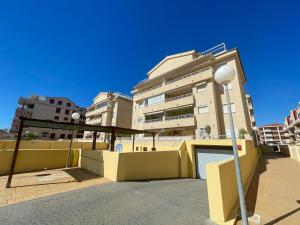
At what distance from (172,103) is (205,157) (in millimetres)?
13336

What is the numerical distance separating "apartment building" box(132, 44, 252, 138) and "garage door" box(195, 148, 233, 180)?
680 centimetres

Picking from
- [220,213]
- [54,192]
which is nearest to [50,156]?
[54,192]

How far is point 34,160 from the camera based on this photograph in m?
11.9

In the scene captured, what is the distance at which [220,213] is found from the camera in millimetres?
4605

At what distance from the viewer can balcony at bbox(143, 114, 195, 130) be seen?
22069 millimetres

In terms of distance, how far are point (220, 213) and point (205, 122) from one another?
1722 centimetres

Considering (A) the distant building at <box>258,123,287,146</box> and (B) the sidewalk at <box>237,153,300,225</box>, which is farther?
(A) the distant building at <box>258,123,287,146</box>

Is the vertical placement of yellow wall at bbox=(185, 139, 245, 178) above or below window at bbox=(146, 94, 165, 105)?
below

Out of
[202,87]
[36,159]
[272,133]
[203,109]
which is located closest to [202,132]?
[203,109]

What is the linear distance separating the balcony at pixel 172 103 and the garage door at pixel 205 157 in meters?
10.8

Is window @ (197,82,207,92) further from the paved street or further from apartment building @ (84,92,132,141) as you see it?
apartment building @ (84,92,132,141)

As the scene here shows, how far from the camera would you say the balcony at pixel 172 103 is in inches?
905

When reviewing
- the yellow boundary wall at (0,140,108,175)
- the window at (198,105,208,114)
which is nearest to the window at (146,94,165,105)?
the window at (198,105,208,114)

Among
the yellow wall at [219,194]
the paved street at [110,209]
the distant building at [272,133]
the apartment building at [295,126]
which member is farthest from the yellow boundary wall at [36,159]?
the distant building at [272,133]
